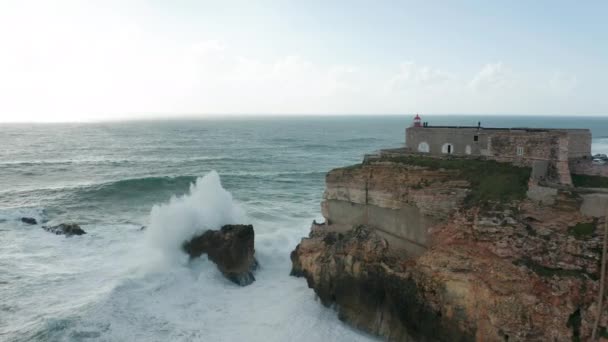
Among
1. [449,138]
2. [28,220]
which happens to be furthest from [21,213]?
[449,138]

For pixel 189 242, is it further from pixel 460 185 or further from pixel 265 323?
pixel 460 185

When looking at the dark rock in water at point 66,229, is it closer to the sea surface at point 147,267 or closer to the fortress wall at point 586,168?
the sea surface at point 147,267

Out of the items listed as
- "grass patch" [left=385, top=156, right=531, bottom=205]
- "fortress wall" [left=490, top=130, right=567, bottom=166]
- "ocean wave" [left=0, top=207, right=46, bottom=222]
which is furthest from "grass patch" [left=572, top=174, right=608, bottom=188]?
"ocean wave" [left=0, top=207, right=46, bottom=222]

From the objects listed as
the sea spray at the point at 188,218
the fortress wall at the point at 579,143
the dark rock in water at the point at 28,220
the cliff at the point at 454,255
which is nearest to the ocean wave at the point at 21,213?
the dark rock in water at the point at 28,220

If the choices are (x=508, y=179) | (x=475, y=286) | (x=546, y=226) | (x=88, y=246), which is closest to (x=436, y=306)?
(x=475, y=286)

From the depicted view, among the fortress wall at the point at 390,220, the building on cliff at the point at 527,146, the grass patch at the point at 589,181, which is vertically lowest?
the fortress wall at the point at 390,220
